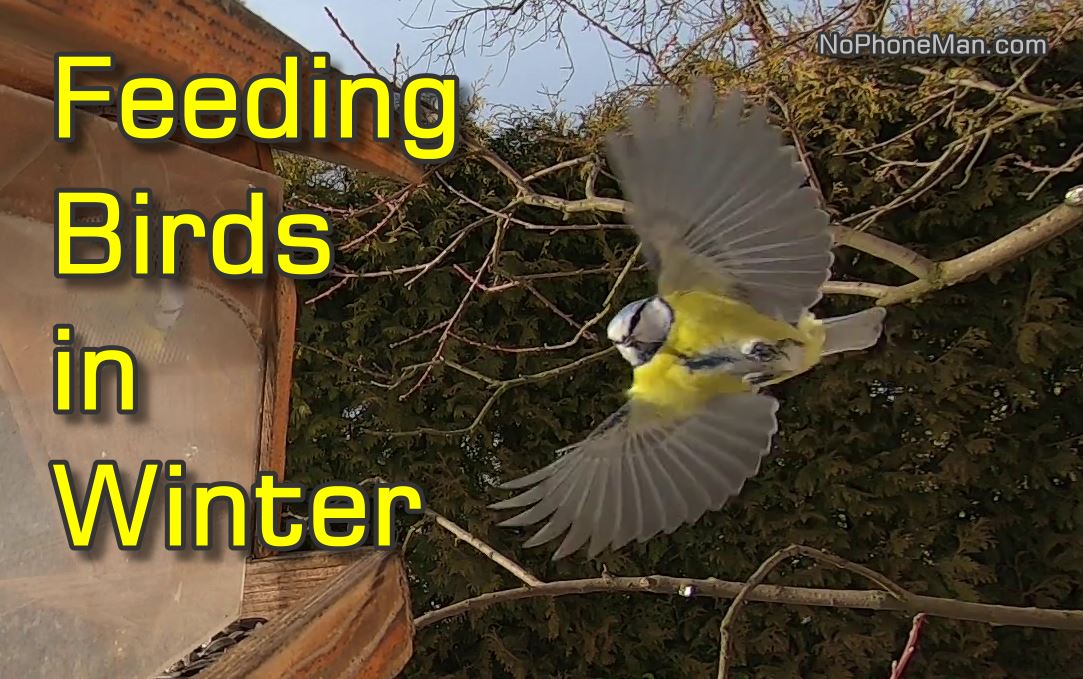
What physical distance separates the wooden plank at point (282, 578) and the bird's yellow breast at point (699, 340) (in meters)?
0.33

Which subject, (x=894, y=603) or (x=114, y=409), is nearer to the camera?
(x=114, y=409)

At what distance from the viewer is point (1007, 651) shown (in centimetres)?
186

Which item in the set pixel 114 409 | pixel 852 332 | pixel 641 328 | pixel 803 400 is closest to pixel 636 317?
pixel 641 328

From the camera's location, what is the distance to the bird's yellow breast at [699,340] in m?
0.78

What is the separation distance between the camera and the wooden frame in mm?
397

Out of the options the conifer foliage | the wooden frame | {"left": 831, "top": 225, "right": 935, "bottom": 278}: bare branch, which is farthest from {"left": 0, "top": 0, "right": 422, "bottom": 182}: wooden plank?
the conifer foliage

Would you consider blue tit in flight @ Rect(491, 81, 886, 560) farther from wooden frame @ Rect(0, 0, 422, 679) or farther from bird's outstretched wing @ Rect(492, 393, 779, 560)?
wooden frame @ Rect(0, 0, 422, 679)

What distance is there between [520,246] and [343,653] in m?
1.51

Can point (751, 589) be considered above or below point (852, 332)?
below

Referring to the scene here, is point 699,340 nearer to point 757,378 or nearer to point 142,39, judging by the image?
point 757,378

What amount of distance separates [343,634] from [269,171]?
35 centimetres

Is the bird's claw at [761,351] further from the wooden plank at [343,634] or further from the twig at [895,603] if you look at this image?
the wooden plank at [343,634]

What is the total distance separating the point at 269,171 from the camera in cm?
68

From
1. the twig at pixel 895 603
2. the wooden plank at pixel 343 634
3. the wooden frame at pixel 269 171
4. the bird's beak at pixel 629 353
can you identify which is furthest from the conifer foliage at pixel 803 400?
the wooden plank at pixel 343 634
